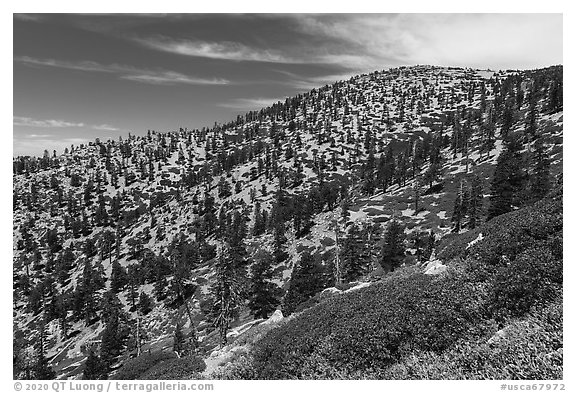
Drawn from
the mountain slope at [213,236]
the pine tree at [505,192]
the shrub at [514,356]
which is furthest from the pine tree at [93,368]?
the pine tree at [505,192]

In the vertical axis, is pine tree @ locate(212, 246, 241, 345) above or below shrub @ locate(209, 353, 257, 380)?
below

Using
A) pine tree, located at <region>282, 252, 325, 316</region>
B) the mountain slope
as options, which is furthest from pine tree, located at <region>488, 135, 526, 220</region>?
pine tree, located at <region>282, 252, 325, 316</region>

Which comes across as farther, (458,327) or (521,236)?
(521,236)

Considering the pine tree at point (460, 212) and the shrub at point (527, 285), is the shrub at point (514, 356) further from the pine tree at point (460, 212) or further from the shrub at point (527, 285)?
the pine tree at point (460, 212)

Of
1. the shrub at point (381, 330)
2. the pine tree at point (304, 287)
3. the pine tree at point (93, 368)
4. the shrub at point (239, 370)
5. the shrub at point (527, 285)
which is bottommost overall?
the pine tree at point (93, 368)

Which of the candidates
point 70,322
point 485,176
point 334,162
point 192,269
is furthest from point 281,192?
point 70,322

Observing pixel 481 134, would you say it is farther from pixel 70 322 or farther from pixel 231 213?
pixel 70 322

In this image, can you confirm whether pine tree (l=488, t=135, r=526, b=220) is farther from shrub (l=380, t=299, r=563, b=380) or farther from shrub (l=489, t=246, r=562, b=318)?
shrub (l=380, t=299, r=563, b=380)

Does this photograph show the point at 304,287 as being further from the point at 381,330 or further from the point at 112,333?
the point at 112,333

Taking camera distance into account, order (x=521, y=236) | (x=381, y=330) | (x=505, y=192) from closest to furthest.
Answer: (x=381, y=330)
(x=521, y=236)
(x=505, y=192)

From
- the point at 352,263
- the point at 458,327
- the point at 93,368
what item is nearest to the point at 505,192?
the point at 352,263

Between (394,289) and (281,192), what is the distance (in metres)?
148

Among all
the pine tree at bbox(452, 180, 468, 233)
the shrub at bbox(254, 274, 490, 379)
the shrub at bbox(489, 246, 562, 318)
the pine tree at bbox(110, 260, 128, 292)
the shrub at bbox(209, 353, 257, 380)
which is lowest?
the pine tree at bbox(110, 260, 128, 292)

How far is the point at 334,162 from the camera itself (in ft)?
639
